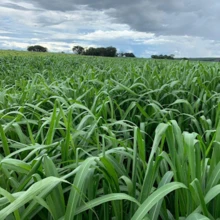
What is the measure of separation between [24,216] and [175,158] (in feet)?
1.77

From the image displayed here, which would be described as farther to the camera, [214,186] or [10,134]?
[10,134]

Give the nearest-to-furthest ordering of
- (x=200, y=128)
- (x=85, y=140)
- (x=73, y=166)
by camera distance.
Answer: (x=73, y=166)
(x=85, y=140)
(x=200, y=128)

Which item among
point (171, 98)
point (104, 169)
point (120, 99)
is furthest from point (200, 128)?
point (104, 169)

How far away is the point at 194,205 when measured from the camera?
97 centimetres

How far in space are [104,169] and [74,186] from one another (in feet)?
0.59

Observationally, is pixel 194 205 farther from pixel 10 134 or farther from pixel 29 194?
pixel 10 134

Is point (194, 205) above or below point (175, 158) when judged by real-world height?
below

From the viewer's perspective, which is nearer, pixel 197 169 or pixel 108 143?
pixel 197 169

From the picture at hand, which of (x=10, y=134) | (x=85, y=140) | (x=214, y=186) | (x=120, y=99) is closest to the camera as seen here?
(x=214, y=186)

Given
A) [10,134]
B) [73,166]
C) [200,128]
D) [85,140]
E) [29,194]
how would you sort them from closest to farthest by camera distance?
[29,194]
[73,166]
[85,140]
[10,134]
[200,128]

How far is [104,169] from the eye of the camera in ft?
3.35

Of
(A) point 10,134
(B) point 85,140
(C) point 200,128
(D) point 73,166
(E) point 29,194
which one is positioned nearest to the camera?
(E) point 29,194

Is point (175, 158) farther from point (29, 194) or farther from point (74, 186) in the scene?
point (29, 194)

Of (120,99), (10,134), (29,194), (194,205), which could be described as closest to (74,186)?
Answer: (29,194)
